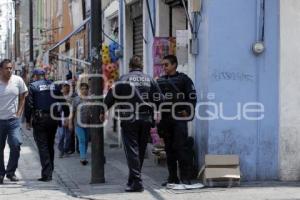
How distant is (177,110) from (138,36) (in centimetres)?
628

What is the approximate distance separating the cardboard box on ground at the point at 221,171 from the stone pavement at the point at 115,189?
168 millimetres

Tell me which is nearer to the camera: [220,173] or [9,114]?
[220,173]

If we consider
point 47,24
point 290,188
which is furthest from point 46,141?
point 47,24

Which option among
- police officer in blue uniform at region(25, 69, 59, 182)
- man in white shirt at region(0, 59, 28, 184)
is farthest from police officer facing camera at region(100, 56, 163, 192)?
man in white shirt at region(0, 59, 28, 184)

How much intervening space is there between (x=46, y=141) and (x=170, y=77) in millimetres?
2464

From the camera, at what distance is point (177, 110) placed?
9445mm

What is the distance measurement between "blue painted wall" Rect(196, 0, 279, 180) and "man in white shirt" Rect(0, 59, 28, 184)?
305cm

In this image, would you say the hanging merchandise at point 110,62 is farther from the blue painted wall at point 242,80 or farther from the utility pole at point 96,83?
the blue painted wall at point 242,80

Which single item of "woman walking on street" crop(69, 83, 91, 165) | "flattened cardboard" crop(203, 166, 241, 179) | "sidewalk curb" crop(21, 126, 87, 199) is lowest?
"sidewalk curb" crop(21, 126, 87, 199)

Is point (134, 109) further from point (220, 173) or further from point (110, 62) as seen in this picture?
point (110, 62)

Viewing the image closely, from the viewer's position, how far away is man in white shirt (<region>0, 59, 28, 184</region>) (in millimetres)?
10234

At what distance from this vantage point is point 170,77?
31.3ft

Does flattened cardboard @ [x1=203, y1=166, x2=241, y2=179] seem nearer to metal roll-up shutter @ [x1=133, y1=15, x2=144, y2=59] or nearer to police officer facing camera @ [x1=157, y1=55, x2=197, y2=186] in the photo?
police officer facing camera @ [x1=157, y1=55, x2=197, y2=186]

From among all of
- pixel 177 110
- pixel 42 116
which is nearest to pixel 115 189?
pixel 177 110
